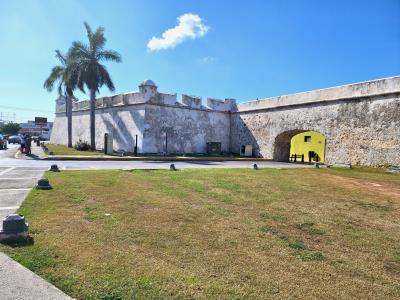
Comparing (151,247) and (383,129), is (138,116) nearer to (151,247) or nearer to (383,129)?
(383,129)

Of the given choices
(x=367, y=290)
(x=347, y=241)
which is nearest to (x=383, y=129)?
(x=347, y=241)

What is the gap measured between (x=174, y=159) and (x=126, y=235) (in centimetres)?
1439

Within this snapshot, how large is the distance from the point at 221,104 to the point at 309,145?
7.33 metres

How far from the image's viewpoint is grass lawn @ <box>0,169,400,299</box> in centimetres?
289

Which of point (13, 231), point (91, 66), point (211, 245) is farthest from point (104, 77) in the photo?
point (211, 245)

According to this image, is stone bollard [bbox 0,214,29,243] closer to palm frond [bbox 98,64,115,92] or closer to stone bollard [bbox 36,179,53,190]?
stone bollard [bbox 36,179,53,190]

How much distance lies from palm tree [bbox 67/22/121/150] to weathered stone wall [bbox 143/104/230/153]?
4693 millimetres

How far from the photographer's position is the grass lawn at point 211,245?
9.47 feet

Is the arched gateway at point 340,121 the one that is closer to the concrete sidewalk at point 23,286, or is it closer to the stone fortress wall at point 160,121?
the stone fortress wall at point 160,121

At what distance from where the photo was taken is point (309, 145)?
22828 millimetres

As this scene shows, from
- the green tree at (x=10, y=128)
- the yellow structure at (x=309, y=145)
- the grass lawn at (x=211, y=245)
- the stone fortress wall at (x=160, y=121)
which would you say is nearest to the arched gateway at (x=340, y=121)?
the yellow structure at (x=309, y=145)

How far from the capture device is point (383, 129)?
15883 mm

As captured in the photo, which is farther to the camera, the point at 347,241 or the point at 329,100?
the point at 329,100

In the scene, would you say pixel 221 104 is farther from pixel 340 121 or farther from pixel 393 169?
pixel 393 169
